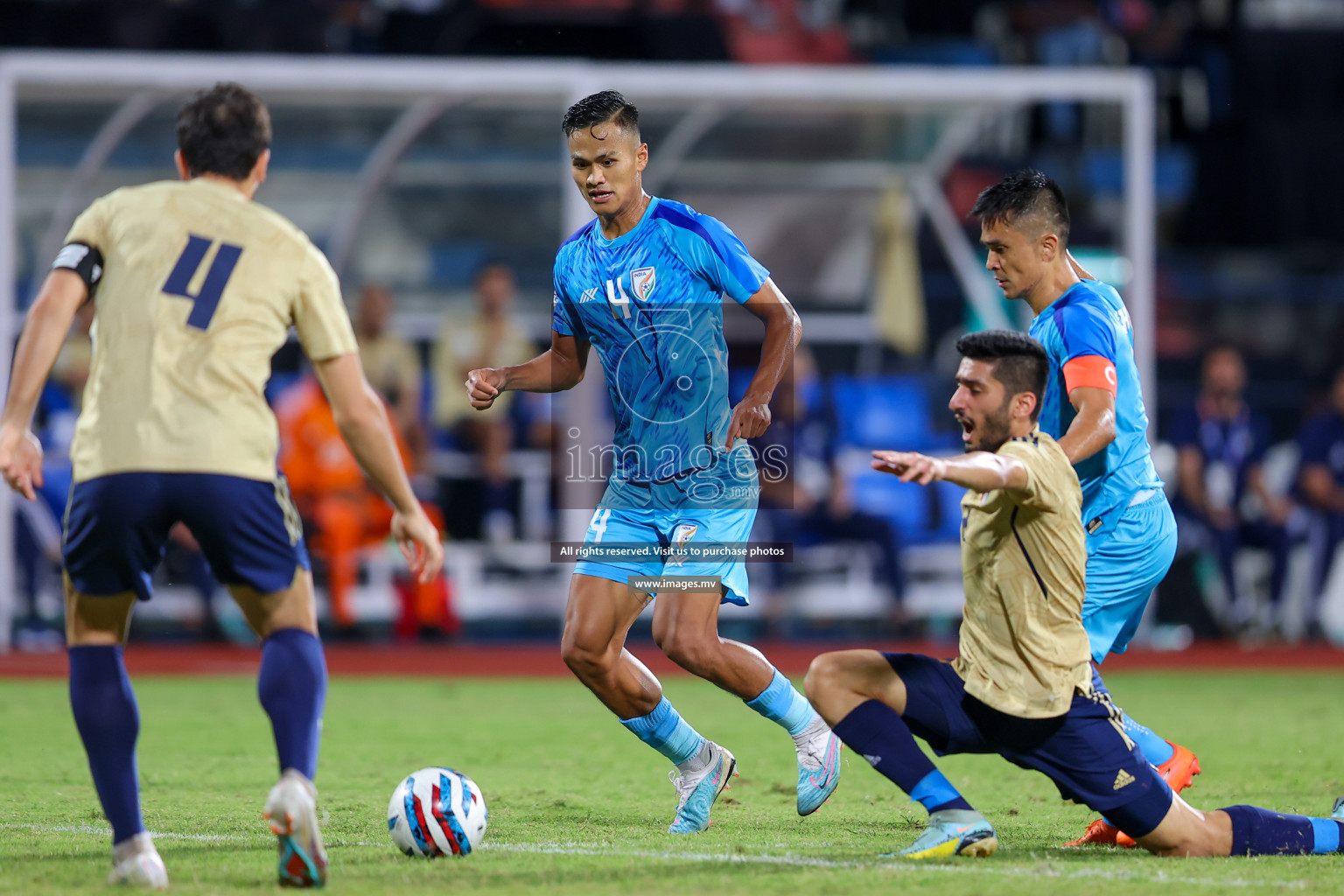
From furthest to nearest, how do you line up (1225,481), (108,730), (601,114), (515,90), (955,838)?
(1225,481) → (515,90) → (601,114) → (955,838) → (108,730)

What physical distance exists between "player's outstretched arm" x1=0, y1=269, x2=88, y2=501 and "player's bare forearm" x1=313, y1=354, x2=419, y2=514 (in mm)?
609

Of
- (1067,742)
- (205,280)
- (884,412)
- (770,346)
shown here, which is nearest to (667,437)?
(770,346)

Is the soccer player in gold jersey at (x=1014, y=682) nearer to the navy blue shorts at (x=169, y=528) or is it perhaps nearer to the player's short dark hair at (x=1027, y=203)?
the player's short dark hair at (x=1027, y=203)

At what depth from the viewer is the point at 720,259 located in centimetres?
536

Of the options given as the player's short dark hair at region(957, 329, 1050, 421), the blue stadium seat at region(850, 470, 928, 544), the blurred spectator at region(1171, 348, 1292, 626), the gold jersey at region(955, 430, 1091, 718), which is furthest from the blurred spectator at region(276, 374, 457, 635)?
the player's short dark hair at region(957, 329, 1050, 421)

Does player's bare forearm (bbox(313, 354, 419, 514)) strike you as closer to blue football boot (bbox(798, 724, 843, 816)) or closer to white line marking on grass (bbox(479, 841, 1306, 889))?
white line marking on grass (bbox(479, 841, 1306, 889))

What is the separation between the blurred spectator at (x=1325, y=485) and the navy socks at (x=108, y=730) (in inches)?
413

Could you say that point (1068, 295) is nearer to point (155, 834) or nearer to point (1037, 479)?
point (1037, 479)

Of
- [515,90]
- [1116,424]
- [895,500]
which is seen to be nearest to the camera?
[1116,424]

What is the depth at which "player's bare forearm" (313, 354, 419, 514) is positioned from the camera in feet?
13.2

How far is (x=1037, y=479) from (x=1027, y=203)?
1199 millimetres

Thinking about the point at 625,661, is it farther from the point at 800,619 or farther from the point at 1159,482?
the point at 800,619

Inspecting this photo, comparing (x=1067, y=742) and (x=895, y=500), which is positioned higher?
(x=1067, y=742)

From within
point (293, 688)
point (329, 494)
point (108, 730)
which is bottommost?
point (329, 494)
